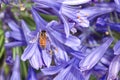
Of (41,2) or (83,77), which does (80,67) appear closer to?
(83,77)

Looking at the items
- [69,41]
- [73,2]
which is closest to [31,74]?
[69,41]

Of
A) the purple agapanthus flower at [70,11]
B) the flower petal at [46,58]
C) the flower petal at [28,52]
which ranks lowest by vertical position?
the flower petal at [46,58]

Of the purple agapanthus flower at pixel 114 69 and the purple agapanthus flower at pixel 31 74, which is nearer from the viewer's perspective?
the purple agapanthus flower at pixel 114 69

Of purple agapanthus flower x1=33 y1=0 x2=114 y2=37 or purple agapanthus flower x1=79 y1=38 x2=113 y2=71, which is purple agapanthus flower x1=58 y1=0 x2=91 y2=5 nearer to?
purple agapanthus flower x1=33 y1=0 x2=114 y2=37

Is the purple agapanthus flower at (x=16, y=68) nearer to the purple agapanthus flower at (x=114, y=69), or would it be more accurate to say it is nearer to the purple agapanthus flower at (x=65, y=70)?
the purple agapanthus flower at (x=65, y=70)

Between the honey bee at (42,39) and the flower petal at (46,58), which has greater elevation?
the honey bee at (42,39)

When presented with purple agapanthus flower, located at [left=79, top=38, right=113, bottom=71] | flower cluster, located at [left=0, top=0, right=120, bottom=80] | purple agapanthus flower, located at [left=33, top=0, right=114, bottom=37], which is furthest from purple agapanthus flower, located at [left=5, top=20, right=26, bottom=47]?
purple agapanthus flower, located at [left=79, top=38, right=113, bottom=71]

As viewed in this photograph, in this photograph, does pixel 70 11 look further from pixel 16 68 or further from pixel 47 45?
pixel 16 68

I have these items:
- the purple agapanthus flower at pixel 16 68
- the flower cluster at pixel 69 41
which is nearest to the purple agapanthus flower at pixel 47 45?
the flower cluster at pixel 69 41
